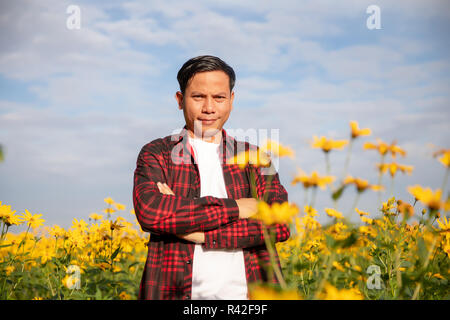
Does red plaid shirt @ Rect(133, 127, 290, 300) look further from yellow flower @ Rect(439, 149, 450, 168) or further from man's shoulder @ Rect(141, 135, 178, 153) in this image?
yellow flower @ Rect(439, 149, 450, 168)

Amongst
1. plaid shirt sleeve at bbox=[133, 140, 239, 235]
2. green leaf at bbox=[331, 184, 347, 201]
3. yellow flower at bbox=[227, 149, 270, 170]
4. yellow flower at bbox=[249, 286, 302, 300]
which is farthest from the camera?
plaid shirt sleeve at bbox=[133, 140, 239, 235]

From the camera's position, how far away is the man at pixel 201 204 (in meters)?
2.19

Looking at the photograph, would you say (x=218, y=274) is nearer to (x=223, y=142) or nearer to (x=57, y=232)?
(x=223, y=142)

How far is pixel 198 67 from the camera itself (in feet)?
8.55

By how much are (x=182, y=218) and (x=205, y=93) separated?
0.88m

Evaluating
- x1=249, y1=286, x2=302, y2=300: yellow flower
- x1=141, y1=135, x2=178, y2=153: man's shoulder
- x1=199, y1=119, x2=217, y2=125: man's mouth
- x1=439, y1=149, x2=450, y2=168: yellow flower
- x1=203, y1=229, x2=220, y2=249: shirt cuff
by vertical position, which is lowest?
x1=249, y1=286, x2=302, y2=300: yellow flower

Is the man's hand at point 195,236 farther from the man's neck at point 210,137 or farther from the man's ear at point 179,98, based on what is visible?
the man's ear at point 179,98

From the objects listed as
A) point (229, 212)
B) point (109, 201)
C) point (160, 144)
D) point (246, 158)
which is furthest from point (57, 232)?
point (246, 158)

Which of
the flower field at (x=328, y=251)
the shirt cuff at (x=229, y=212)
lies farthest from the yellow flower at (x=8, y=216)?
the shirt cuff at (x=229, y=212)

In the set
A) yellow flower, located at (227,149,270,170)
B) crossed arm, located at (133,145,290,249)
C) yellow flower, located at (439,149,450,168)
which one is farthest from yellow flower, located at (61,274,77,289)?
yellow flower, located at (439,149,450,168)

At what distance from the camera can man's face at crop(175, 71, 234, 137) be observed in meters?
2.55

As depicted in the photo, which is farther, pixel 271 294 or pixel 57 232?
pixel 57 232

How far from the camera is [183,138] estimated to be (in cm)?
276
